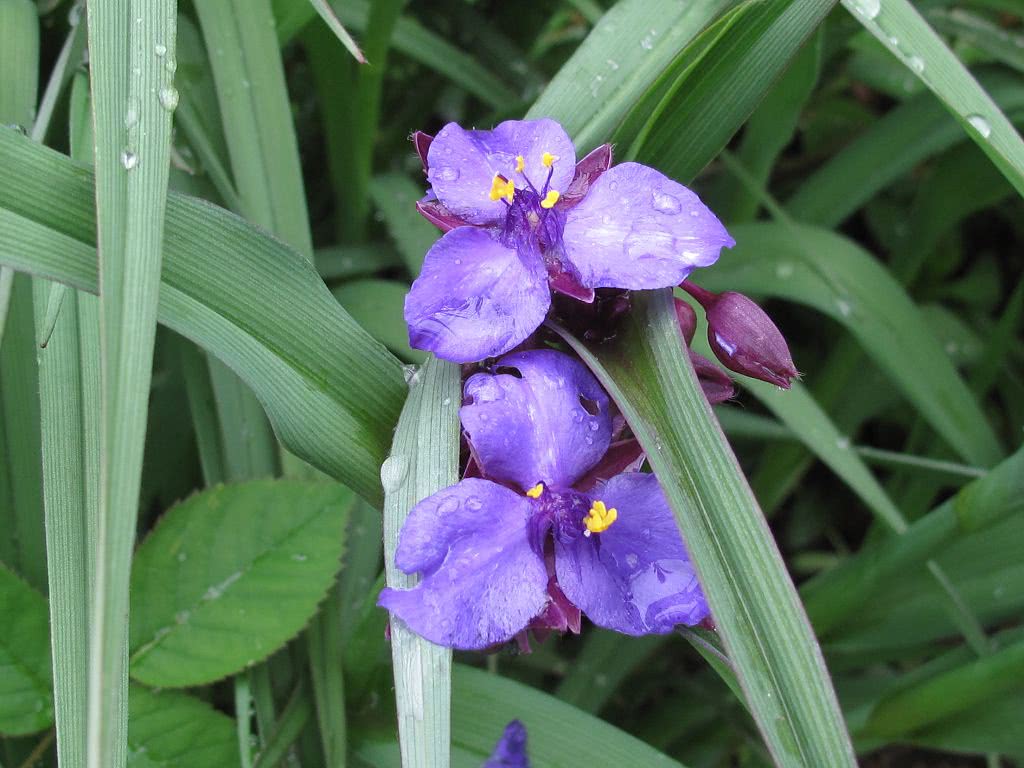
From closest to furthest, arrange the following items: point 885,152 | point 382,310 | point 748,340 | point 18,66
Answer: point 748,340, point 18,66, point 382,310, point 885,152

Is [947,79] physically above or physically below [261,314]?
above

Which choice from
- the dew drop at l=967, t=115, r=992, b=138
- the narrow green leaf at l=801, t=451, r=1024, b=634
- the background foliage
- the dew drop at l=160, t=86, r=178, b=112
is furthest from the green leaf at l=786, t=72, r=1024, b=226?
the dew drop at l=160, t=86, r=178, b=112

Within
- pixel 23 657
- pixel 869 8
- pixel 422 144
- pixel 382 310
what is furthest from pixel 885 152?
pixel 23 657

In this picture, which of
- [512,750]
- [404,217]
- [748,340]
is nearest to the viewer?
[748,340]

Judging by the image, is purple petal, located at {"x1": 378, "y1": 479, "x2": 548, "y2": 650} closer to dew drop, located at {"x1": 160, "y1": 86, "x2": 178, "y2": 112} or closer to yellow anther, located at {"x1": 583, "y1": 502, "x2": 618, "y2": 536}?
yellow anther, located at {"x1": 583, "y1": 502, "x2": 618, "y2": 536}

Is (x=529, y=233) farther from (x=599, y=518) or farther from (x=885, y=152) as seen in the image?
(x=885, y=152)

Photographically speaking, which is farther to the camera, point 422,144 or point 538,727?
point 538,727
